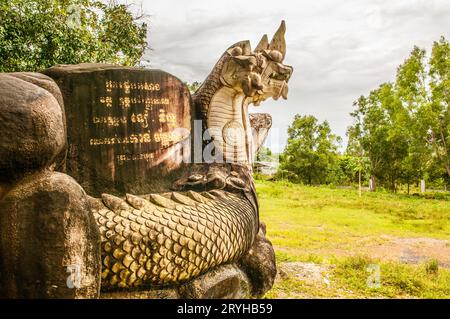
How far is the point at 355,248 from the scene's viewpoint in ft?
22.7

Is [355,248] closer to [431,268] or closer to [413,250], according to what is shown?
[413,250]

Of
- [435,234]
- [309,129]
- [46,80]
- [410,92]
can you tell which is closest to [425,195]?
[410,92]

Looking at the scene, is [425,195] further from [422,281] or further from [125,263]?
[125,263]

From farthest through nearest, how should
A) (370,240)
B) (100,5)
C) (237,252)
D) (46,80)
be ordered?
(100,5) → (370,240) → (237,252) → (46,80)

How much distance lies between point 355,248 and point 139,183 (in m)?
5.08

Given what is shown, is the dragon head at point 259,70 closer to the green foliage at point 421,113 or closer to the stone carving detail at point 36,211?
the stone carving detail at point 36,211

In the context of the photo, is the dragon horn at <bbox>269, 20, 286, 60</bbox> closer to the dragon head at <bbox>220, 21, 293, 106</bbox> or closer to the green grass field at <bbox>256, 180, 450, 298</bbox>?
the dragon head at <bbox>220, 21, 293, 106</bbox>

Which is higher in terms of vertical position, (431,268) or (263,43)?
(263,43)

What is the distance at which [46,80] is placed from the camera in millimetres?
2139

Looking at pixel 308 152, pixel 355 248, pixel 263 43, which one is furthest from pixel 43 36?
pixel 308 152

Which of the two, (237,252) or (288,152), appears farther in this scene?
(288,152)

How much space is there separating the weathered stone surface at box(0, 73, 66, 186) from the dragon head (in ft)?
6.98

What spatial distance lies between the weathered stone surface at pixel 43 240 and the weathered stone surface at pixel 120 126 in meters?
1.00

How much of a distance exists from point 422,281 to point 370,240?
135 inches
